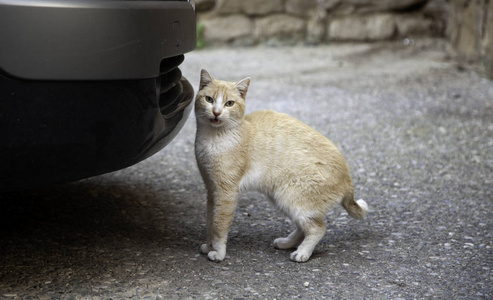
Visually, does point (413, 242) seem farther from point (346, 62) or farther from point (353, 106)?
point (346, 62)

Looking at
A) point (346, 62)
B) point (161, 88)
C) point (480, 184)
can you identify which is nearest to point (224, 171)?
point (161, 88)

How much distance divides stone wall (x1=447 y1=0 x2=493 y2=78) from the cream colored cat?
195 inches

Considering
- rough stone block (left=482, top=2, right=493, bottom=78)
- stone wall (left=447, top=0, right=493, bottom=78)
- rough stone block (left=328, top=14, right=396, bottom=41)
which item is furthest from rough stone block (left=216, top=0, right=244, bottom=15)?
rough stone block (left=482, top=2, right=493, bottom=78)

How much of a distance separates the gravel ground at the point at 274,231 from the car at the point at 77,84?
51cm

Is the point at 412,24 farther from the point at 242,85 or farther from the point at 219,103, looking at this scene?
the point at 219,103

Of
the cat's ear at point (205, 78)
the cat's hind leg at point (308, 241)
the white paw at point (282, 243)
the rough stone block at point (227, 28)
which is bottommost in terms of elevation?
the rough stone block at point (227, 28)

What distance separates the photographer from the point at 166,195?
128 inches

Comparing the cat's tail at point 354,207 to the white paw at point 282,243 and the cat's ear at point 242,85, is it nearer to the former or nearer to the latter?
the white paw at point 282,243

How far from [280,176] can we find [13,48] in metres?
1.19

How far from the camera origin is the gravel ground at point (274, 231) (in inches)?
85.7

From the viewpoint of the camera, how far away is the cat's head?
7.87ft

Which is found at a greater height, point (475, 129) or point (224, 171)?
point (224, 171)

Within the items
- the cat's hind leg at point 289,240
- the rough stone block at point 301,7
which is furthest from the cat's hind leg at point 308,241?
the rough stone block at point 301,7

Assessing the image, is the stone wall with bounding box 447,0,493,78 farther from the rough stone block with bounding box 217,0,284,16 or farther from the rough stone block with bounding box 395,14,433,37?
the rough stone block with bounding box 217,0,284,16
